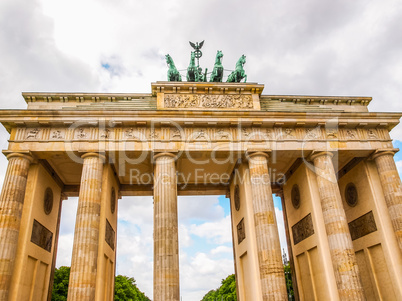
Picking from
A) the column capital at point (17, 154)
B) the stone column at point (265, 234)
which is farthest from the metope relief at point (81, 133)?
the stone column at point (265, 234)

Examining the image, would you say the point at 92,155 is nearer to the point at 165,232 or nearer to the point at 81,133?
the point at 81,133

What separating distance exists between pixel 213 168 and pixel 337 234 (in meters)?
9.51

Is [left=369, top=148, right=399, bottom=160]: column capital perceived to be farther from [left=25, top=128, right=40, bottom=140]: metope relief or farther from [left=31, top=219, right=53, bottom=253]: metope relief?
[left=31, top=219, right=53, bottom=253]: metope relief

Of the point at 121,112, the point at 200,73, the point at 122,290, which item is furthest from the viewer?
the point at 122,290

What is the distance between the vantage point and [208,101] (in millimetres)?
21484

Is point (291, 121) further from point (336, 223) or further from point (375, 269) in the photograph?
point (375, 269)

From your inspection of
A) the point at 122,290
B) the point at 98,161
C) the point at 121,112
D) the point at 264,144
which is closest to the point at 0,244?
the point at 98,161

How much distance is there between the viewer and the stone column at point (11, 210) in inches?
628

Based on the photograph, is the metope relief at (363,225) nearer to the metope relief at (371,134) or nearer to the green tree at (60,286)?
the metope relief at (371,134)

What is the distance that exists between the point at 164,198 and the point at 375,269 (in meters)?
14.5

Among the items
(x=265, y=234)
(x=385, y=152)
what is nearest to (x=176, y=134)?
(x=265, y=234)

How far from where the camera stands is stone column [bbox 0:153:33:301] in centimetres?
1595

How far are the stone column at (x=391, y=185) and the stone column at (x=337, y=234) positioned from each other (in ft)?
10.7

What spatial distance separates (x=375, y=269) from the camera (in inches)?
806
